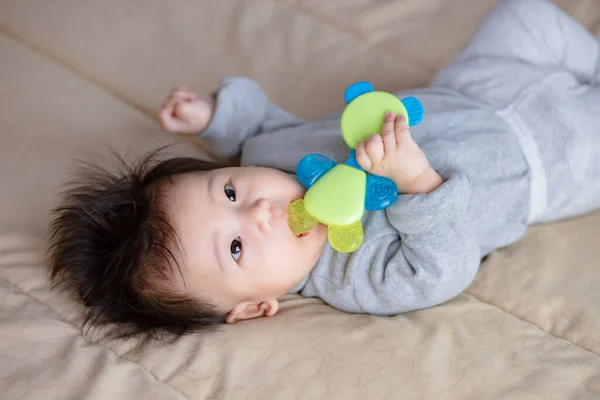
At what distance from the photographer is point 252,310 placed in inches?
39.4

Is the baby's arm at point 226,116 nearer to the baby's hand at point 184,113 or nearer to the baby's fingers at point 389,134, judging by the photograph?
the baby's hand at point 184,113

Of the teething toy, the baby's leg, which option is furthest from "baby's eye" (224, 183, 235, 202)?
the baby's leg

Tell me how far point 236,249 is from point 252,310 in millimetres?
117

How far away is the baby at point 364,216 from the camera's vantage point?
3.05ft

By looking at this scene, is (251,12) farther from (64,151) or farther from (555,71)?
(555,71)

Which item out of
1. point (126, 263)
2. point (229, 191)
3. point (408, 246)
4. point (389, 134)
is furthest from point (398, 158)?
point (126, 263)

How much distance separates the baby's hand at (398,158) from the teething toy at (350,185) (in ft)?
0.06

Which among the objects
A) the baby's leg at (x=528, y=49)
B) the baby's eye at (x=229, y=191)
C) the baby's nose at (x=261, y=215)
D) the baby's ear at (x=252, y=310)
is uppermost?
the baby's leg at (x=528, y=49)

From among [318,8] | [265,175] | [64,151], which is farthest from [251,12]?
[265,175]

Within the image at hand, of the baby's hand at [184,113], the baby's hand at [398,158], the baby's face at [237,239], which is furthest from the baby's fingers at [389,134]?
the baby's hand at [184,113]

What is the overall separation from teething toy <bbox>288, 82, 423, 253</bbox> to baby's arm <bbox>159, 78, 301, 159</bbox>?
0.35m

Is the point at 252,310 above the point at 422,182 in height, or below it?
below

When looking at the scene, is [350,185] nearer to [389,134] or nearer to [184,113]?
[389,134]

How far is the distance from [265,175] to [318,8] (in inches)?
26.8
